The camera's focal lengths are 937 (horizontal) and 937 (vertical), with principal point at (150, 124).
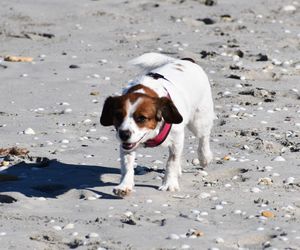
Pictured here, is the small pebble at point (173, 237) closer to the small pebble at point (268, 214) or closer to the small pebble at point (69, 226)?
the small pebble at point (69, 226)

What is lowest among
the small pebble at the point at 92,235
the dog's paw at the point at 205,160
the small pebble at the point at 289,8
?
the dog's paw at the point at 205,160

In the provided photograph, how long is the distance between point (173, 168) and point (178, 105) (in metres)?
0.51

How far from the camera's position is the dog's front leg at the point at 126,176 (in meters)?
7.27

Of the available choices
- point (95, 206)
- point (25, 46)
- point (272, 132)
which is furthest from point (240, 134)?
point (25, 46)

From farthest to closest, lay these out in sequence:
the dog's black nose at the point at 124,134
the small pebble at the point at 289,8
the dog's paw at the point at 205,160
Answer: the small pebble at the point at 289,8, the dog's paw at the point at 205,160, the dog's black nose at the point at 124,134

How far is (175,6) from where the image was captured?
597 inches

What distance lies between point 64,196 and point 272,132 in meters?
2.84

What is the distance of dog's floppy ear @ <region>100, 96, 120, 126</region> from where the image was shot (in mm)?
7195

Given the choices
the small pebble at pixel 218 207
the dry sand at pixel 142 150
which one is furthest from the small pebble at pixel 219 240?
the small pebble at pixel 218 207

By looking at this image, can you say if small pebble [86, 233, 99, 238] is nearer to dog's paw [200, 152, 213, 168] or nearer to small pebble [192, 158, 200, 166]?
dog's paw [200, 152, 213, 168]

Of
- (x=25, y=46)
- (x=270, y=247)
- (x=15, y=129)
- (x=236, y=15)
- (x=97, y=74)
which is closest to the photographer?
(x=270, y=247)

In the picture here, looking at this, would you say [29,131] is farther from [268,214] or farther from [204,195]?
[268,214]

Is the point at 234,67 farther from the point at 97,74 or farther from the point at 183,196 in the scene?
the point at 183,196

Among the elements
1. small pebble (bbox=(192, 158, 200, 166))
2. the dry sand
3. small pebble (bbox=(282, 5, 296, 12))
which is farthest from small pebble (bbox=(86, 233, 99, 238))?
small pebble (bbox=(282, 5, 296, 12))
